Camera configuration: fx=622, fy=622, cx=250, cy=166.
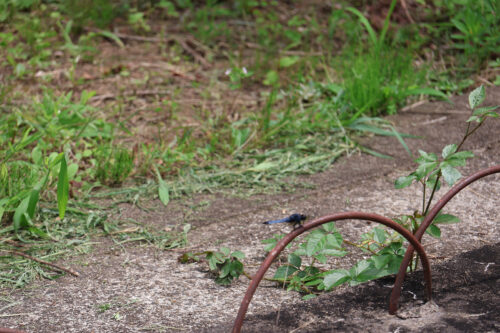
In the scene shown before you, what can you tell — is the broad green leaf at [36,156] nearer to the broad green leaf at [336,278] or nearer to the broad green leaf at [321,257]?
the broad green leaf at [321,257]

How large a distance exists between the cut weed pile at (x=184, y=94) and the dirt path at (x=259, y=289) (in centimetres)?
11

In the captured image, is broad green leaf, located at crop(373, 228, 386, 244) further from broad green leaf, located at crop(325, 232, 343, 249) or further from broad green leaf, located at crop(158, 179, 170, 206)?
broad green leaf, located at crop(158, 179, 170, 206)

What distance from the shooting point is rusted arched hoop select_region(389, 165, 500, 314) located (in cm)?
158

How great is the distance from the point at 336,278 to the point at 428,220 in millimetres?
324

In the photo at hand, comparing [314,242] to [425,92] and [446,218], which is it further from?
[425,92]

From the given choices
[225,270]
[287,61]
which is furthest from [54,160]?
[287,61]

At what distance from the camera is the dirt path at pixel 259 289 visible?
5.61ft

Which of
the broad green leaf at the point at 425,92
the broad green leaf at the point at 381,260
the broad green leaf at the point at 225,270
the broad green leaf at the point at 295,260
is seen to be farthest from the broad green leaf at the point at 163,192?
the broad green leaf at the point at 425,92

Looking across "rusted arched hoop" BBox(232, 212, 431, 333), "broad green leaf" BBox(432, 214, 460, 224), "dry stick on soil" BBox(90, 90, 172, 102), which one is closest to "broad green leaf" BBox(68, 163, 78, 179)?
"dry stick on soil" BBox(90, 90, 172, 102)

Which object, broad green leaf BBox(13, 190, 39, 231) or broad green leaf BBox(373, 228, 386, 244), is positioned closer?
broad green leaf BBox(373, 228, 386, 244)

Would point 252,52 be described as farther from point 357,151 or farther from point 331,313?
point 331,313

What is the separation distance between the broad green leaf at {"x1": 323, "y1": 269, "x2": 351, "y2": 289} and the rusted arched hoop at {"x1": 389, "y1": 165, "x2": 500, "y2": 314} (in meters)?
0.14

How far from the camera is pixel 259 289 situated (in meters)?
1.93

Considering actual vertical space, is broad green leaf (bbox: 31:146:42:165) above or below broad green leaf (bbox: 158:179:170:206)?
above
